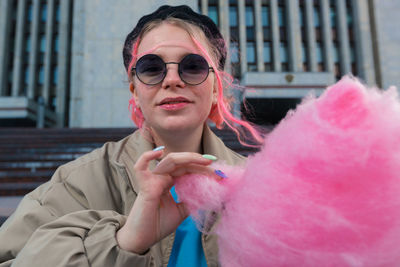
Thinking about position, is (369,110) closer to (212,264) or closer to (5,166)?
(212,264)

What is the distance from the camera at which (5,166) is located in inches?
178

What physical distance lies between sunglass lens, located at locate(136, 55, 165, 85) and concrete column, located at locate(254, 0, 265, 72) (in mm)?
23615

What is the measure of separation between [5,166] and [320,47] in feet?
82.2

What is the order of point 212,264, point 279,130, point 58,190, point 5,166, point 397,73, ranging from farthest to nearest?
point 397,73, point 5,166, point 58,190, point 212,264, point 279,130

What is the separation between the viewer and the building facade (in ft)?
62.7

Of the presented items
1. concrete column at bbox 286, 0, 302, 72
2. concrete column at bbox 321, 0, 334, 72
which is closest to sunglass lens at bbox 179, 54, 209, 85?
concrete column at bbox 286, 0, 302, 72

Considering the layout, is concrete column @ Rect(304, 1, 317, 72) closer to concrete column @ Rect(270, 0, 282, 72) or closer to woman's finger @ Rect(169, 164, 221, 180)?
concrete column @ Rect(270, 0, 282, 72)

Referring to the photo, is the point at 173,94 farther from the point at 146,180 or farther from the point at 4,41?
the point at 4,41

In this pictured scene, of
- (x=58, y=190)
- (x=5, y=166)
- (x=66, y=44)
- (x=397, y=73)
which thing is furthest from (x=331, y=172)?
(x=66, y=44)

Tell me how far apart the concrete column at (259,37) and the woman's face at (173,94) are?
2351 centimetres

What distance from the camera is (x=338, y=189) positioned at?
72 cm

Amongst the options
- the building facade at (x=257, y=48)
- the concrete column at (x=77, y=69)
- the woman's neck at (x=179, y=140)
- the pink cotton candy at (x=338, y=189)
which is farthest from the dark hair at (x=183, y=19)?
the concrete column at (x=77, y=69)

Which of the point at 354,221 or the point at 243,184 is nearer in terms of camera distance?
the point at 354,221

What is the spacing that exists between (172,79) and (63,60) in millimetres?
28986
